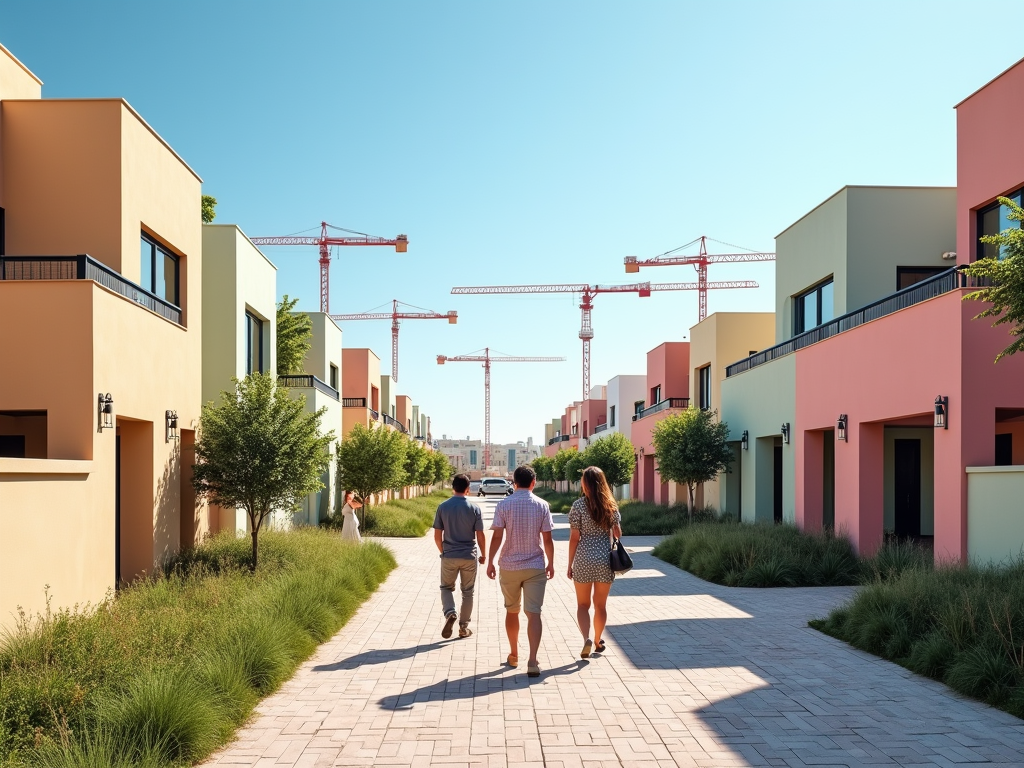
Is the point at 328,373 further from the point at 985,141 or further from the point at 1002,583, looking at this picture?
the point at 1002,583

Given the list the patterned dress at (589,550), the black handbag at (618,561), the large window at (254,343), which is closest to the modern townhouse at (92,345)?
the large window at (254,343)

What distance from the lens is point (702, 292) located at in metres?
94.3

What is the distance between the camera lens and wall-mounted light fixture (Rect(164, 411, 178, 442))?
13.8 m

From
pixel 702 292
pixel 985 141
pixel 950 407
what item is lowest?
pixel 950 407

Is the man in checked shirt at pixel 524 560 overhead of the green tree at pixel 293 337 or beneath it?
beneath

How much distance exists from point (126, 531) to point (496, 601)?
18.1ft

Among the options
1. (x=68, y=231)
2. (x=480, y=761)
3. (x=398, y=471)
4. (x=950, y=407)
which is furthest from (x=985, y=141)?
(x=398, y=471)

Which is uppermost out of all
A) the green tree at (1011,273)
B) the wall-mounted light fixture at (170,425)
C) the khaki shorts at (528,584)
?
the green tree at (1011,273)

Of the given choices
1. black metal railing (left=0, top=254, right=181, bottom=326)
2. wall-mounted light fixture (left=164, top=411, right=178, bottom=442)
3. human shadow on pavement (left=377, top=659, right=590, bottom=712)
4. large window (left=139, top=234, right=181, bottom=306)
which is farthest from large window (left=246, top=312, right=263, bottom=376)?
human shadow on pavement (left=377, top=659, right=590, bottom=712)

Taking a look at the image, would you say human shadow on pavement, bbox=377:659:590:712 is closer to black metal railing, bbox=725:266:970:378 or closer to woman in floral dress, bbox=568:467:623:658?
woman in floral dress, bbox=568:467:623:658

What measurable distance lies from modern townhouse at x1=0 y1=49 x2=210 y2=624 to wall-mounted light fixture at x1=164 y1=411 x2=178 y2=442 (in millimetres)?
29

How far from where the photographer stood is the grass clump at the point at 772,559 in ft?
48.1

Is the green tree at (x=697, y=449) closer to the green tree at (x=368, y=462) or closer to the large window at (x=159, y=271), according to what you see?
the green tree at (x=368, y=462)

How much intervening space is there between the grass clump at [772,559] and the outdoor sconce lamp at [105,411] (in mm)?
9848
